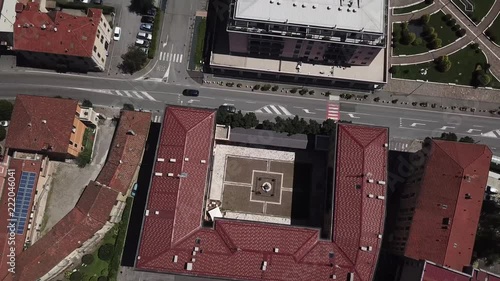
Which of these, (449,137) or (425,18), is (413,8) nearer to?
(425,18)

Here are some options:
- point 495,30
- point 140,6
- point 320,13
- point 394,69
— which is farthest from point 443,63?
point 140,6

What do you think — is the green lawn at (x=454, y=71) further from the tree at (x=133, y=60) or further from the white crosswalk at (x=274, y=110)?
the tree at (x=133, y=60)

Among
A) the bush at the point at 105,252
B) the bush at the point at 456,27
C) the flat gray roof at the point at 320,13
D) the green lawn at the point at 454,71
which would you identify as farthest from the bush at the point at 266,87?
the bush at the point at 105,252

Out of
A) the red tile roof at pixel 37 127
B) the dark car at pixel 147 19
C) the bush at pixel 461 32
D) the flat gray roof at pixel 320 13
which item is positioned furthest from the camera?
the dark car at pixel 147 19

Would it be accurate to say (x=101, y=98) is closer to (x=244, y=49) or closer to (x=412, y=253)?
(x=244, y=49)

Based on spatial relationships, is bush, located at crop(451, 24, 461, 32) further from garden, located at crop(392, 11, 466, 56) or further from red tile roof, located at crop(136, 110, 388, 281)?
red tile roof, located at crop(136, 110, 388, 281)

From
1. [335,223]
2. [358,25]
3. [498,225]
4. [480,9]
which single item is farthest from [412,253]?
[480,9]
